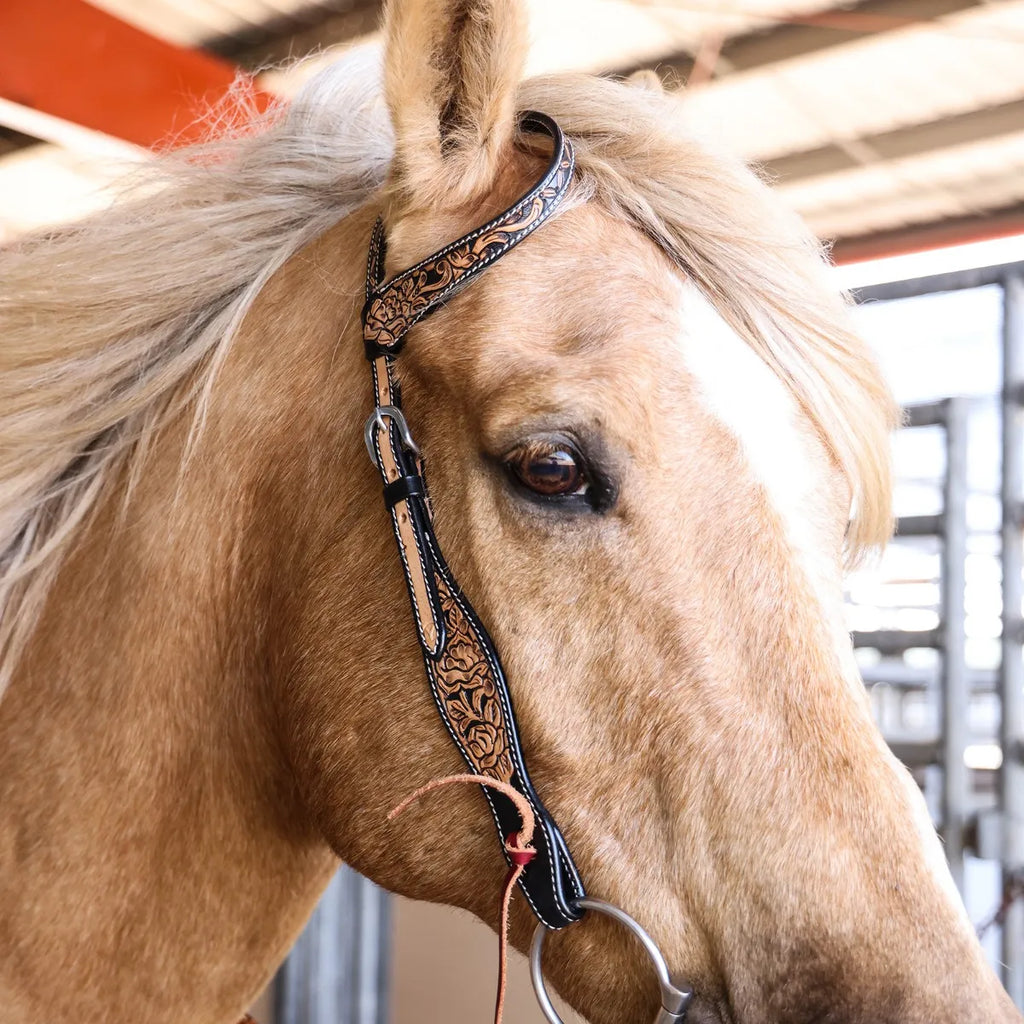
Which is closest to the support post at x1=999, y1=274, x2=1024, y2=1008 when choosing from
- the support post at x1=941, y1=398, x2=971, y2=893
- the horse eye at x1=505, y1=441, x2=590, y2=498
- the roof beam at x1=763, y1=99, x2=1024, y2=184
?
the support post at x1=941, y1=398, x2=971, y2=893

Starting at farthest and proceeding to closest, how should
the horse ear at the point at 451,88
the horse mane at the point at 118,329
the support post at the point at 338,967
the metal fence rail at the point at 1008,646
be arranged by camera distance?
1. the support post at the point at 338,967
2. the metal fence rail at the point at 1008,646
3. the horse mane at the point at 118,329
4. the horse ear at the point at 451,88

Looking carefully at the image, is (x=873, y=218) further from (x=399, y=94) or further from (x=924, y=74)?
(x=399, y=94)

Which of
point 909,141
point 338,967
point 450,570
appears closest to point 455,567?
point 450,570

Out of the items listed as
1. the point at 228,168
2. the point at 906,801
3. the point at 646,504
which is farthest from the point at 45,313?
the point at 906,801

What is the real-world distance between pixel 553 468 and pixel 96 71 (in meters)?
3.16

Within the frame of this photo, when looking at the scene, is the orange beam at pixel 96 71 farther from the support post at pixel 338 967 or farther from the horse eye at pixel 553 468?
the horse eye at pixel 553 468

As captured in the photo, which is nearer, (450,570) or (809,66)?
(450,570)

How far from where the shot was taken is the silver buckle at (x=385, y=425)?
0.97m

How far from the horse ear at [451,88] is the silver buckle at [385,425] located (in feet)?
0.69

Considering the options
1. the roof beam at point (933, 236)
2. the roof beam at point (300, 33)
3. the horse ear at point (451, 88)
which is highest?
the roof beam at point (300, 33)

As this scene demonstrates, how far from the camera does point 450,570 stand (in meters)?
0.94

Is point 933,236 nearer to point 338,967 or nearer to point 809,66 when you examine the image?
point 809,66

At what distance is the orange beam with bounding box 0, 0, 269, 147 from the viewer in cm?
316

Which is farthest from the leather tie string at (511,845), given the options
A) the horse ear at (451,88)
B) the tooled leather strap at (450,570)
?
the horse ear at (451,88)
